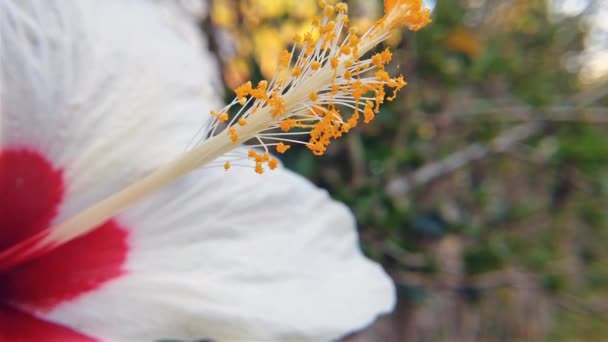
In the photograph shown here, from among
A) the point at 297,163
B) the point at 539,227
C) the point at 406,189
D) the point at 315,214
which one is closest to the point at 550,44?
the point at 539,227

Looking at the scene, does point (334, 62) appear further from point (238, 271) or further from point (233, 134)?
point (238, 271)

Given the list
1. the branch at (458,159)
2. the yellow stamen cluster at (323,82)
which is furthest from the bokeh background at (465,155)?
the yellow stamen cluster at (323,82)

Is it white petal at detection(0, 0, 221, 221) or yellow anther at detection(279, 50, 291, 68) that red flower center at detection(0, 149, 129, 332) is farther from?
yellow anther at detection(279, 50, 291, 68)

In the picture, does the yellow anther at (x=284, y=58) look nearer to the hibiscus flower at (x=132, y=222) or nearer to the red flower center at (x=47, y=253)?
the hibiscus flower at (x=132, y=222)

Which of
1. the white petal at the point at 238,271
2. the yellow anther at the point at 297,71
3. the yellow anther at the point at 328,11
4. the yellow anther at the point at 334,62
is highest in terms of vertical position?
the yellow anther at the point at 328,11

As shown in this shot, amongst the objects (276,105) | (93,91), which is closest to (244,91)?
(276,105)

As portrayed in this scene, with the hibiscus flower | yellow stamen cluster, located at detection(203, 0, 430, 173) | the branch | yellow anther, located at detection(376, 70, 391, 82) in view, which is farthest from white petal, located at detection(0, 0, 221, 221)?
the branch

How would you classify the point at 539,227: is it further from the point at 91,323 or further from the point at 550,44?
the point at 91,323
